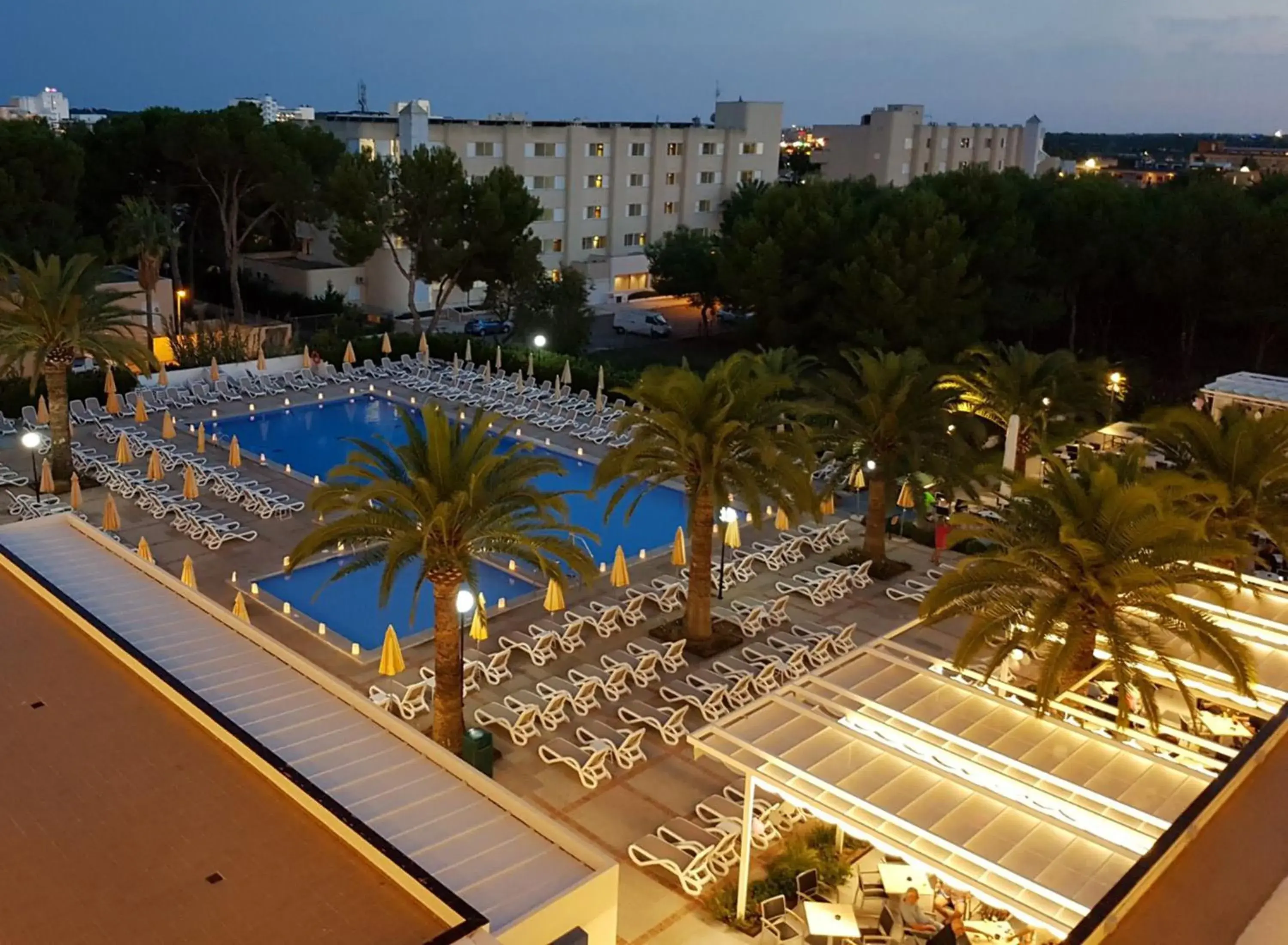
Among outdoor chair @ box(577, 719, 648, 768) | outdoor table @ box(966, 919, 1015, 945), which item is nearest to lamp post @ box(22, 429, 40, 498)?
outdoor chair @ box(577, 719, 648, 768)

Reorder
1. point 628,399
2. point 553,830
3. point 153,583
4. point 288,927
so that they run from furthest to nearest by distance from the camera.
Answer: point 628,399 → point 153,583 → point 553,830 → point 288,927

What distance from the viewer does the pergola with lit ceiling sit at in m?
8.06

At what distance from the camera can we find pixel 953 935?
948 centimetres

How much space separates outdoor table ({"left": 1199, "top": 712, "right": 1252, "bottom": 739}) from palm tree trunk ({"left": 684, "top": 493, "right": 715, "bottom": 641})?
6870 mm

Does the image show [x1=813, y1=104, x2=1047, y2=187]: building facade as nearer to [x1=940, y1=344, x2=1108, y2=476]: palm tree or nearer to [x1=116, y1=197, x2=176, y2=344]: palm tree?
[x1=116, y1=197, x2=176, y2=344]: palm tree

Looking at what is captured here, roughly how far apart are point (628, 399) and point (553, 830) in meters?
23.0

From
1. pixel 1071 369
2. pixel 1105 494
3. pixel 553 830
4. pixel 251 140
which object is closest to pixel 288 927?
pixel 553 830

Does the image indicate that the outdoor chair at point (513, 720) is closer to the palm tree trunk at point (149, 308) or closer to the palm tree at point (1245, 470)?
the palm tree at point (1245, 470)

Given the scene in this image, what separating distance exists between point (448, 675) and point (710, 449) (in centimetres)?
507

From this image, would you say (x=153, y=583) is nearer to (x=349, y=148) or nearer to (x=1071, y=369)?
(x=1071, y=369)

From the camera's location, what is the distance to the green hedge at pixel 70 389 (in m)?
26.8

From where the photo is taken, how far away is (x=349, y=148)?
50.2m

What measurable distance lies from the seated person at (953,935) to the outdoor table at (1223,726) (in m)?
4.46

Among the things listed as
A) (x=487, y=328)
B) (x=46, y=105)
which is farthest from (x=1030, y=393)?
(x=46, y=105)
